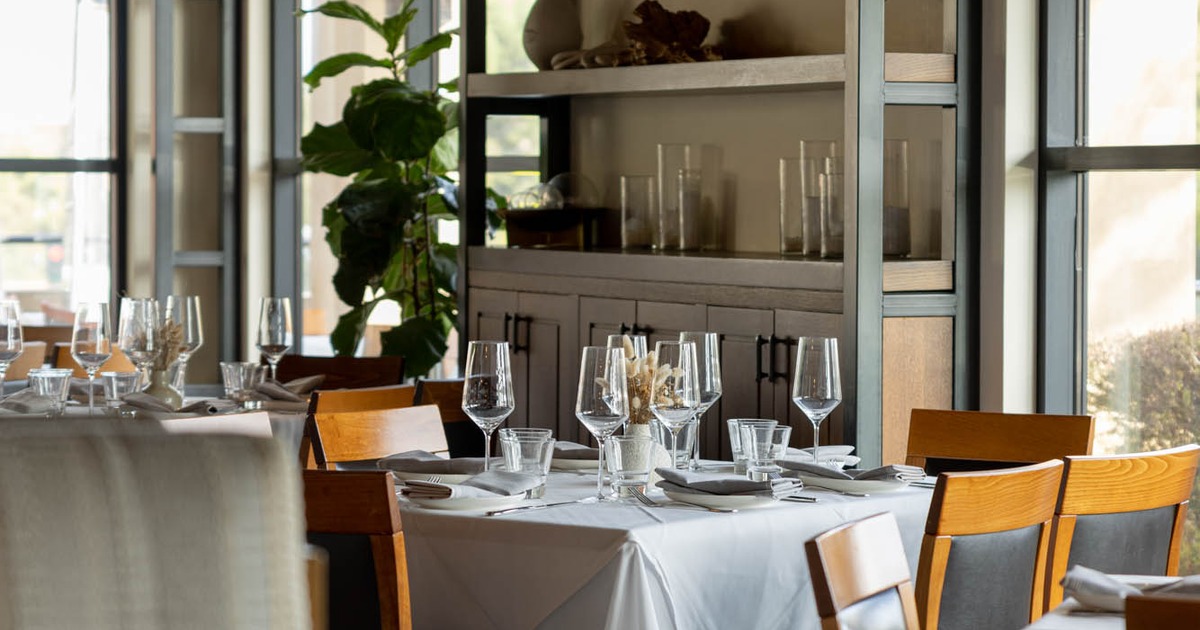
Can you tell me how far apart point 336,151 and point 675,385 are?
3.70 m

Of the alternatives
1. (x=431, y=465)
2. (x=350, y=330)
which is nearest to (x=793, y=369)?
(x=431, y=465)

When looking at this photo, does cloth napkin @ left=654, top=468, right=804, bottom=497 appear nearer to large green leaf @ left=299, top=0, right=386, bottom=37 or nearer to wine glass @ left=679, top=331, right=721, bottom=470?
wine glass @ left=679, top=331, right=721, bottom=470

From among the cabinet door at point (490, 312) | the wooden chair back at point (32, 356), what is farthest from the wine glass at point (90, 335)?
the cabinet door at point (490, 312)

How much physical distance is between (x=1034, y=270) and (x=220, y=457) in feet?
11.8

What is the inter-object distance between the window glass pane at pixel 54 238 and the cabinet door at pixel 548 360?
3472 mm

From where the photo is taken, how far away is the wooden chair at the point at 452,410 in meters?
4.33

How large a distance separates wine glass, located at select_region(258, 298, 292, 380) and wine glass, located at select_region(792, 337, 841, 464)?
6.04ft

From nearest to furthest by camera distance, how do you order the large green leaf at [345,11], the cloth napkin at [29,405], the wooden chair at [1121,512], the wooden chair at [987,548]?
1. the wooden chair at [987,548]
2. the wooden chair at [1121,512]
3. the cloth napkin at [29,405]
4. the large green leaf at [345,11]

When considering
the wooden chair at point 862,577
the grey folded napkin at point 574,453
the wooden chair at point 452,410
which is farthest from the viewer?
the wooden chair at point 452,410

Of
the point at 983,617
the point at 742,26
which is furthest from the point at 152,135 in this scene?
the point at 983,617

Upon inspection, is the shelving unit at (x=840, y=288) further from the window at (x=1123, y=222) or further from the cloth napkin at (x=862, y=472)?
the cloth napkin at (x=862, y=472)

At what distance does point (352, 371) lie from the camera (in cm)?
495

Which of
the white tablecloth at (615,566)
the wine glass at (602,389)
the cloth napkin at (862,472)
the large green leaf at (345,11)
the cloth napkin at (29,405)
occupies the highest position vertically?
the large green leaf at (345,11)

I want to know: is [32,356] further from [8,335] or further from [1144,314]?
[1144,314]
